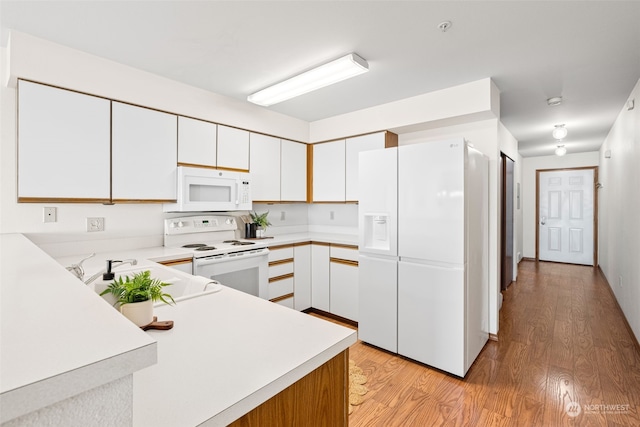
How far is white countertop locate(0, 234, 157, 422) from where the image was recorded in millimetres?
375

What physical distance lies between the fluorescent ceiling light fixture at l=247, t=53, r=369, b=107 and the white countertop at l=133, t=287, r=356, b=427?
1.81 metres

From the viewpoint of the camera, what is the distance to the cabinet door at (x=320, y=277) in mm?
3553

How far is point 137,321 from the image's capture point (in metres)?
1.00

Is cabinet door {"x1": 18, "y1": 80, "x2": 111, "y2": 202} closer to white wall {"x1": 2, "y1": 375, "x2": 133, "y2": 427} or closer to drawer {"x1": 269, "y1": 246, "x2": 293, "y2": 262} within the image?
drawer {"x1": 269, "y1": 246, "x2": 293, "y2": 262}

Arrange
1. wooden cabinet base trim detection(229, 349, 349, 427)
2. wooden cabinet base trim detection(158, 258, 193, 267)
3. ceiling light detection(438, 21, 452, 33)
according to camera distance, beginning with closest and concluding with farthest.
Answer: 1. wooden cabinet base trim detection(229, 349, 349, 427)
2. ceiling light detection(438, 21, 452, 33)
3. wooden cabinet base trim detection(158, 258, 193, 267)

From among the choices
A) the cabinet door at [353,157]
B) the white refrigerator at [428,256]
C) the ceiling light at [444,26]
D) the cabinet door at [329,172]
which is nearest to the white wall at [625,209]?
the white refrigerator at [428,256]

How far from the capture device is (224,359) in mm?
840

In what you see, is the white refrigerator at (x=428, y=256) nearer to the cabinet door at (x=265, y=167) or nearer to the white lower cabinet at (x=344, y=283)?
the white lower cabinet at (x=344, y=283)

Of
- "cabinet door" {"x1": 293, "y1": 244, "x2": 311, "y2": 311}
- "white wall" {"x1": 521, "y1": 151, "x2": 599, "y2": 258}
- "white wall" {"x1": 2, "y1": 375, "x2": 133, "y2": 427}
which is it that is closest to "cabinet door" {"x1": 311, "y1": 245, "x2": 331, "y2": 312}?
"cabinet door" {"x1": 293, "y1": 244, "x2": 311, "y2": 311}

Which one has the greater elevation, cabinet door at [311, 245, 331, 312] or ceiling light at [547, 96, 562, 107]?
ceiling light at [547, 96, 562, 107]

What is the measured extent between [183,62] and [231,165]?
1053 millimetres

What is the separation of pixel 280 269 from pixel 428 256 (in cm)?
158

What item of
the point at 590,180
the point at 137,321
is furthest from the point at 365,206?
the point at 590,180

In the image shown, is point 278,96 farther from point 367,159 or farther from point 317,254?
point 317,254
